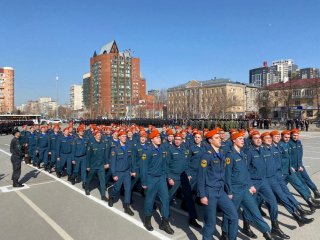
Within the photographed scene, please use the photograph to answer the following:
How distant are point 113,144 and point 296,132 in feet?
14.4

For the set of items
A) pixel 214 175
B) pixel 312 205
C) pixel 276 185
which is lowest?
pixel 312 205

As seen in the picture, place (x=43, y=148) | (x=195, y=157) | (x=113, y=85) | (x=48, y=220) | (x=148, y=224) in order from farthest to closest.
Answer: (x=113, y=85) < (x=43, y=148) < (x=195, y=157) < (x=48, y=220) < (x=148, y=224)

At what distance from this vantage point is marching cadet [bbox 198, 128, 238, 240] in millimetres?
4484

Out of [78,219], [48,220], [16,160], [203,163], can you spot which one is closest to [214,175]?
[203,163]

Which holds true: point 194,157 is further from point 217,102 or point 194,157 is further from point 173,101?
point 173,101

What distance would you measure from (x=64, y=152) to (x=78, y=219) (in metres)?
4.10

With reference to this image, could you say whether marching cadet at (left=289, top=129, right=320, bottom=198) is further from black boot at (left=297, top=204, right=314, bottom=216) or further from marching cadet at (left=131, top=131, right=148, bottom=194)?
marching cadet at (left=131, top=131, right=148, bottom=194)

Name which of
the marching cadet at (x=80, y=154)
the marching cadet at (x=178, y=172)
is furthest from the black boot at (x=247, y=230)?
the marching cadet at (x=80, y=154)

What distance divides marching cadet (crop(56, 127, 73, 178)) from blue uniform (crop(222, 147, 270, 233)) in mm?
6181

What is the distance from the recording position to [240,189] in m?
4.93

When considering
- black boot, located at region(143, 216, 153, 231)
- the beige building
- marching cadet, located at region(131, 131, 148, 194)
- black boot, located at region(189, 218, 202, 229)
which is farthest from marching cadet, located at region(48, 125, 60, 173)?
the beige building

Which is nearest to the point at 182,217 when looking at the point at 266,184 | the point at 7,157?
the point at 266,184

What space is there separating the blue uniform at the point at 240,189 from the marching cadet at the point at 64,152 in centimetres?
618

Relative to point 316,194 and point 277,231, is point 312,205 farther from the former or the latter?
point 277,231
